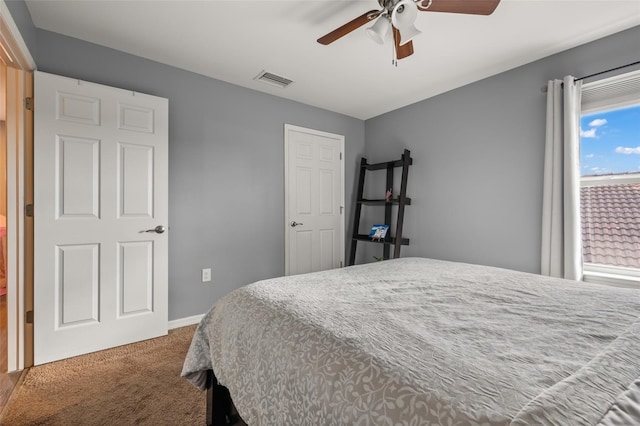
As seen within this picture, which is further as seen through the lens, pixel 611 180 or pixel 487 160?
pixel 487 160

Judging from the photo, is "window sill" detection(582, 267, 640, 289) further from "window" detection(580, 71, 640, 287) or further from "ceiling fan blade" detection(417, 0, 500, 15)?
"ceiling fan blade" detection(417, 0, 500, 15)

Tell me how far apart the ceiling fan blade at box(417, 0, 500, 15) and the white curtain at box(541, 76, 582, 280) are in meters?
1.21

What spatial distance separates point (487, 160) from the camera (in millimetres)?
2742

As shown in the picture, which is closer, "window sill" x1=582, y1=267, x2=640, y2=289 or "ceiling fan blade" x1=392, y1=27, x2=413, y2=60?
"ceiling fan blade" x1=392, y1=27, x2=413, y2=60

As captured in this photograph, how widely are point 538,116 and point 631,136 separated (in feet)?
1.93

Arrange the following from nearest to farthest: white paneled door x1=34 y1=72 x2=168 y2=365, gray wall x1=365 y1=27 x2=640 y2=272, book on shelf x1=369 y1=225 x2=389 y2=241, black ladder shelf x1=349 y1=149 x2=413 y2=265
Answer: white paneled door x1=34 y1=72 x2=168 y2=365
gray wall x1=365 y1=27 x2=640 y2=272
black ladder shelf x1=349 y1=149 x2=413 y2=265
book on shelf x1=369 y1=225 x2=389 y2=241

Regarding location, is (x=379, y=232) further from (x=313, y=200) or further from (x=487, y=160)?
(x=487, y=160)

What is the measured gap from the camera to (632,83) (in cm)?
203

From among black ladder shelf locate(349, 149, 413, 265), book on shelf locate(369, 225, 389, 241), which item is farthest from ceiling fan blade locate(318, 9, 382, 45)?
book on shelf locate(369, 225, 389, 241)

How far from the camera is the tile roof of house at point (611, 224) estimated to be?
2086 mm

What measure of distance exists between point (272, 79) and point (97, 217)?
6.24ft

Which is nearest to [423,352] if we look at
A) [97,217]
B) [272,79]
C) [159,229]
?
[159,229]

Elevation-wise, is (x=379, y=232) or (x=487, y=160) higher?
Answer: (x=487, y=160)

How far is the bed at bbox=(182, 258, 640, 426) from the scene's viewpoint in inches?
22.8
